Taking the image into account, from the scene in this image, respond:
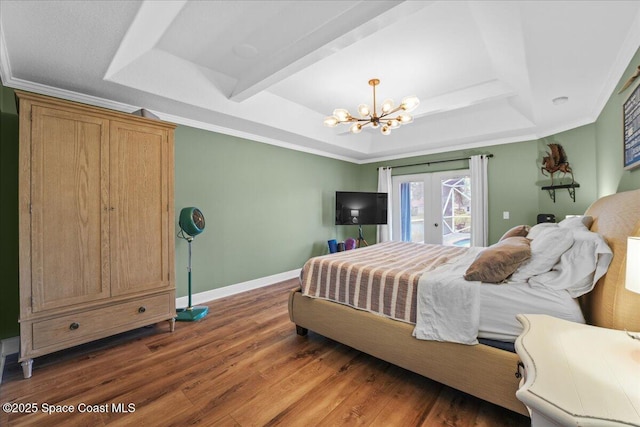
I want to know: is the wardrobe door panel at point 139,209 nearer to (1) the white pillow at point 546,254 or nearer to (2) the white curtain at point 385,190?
(1) the white pillow at point 546,254

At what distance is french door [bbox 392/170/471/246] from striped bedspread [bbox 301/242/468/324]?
7.06ft

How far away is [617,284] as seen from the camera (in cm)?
131

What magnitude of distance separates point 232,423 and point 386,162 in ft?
17.0

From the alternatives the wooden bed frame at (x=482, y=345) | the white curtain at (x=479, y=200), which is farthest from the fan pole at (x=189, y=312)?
the white curtain at (x=479, y=200)

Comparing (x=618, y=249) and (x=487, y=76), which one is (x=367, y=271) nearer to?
(x=618, y=249)

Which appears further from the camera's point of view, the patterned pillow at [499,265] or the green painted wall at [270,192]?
the green painted wall at [270,192]

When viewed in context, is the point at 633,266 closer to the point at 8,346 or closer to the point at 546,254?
the point at 546,254

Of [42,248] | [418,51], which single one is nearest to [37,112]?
[42,248]

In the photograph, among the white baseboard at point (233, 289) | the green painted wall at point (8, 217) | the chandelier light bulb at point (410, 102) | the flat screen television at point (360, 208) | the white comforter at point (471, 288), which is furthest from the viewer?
the flat screen television at point (360, 208)

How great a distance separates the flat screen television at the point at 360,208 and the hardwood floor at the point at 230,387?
2901 millimetres

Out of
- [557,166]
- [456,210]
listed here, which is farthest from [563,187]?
[456,210]

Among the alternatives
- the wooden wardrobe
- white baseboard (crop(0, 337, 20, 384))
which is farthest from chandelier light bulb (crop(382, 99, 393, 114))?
white baseboard (crop(0, 337, 20, 384))

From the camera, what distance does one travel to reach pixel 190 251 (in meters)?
3.16

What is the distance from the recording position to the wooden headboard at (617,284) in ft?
4.05
